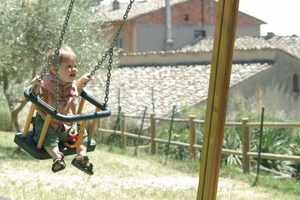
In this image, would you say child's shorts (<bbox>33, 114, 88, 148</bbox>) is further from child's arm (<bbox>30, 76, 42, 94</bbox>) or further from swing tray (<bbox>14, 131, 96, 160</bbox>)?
child's arm (<bbox>30, 76, 42, 94</bbox>)

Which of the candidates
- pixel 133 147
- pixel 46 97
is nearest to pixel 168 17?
pixel 133 147

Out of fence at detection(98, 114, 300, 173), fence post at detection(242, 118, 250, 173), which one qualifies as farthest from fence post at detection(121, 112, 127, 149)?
fence post at detection(242, 118, 250, 173)

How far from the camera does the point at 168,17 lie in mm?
49281

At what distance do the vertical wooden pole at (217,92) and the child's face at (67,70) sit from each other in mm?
1191

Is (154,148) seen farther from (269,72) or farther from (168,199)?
(269,72)

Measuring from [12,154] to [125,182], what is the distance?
516cm

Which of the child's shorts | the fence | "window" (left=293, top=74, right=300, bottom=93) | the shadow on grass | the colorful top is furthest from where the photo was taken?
"window" (left=293, top=74, right=300, bottom=93)

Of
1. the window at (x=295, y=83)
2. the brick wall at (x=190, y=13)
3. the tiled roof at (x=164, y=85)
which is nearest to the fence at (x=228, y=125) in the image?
the tiled roof at (x=164, y=85)

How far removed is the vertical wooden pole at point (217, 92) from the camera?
548 cm

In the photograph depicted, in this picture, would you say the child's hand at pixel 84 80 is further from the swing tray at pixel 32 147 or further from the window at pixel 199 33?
the window at pixel 199 33

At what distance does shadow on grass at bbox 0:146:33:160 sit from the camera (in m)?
15.0

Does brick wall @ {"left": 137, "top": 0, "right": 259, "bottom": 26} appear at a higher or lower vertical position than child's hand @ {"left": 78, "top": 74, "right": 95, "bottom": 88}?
higher

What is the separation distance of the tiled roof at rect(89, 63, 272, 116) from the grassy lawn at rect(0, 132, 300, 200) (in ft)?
48.3

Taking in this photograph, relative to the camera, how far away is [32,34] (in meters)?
15.9
